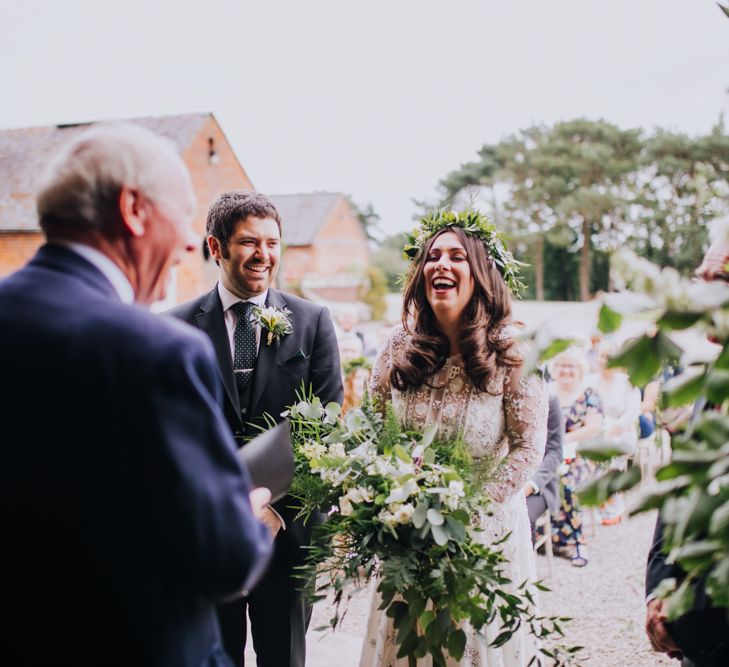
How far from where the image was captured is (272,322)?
10.3 feet

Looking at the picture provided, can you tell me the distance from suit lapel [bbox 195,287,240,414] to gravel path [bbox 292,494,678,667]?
1714mm

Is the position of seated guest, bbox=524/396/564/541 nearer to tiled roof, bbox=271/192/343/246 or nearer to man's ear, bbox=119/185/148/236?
man's ear, bbox=119/185/148/236

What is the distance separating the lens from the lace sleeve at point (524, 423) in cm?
288

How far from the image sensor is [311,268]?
133ft

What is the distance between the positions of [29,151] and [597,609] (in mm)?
28626

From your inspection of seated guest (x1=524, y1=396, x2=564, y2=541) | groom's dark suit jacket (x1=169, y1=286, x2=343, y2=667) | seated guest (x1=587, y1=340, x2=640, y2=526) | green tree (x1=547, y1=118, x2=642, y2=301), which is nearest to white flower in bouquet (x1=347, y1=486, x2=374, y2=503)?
groom's dark suit jacket (x1=169, y1=286, x2=343, y2=667)

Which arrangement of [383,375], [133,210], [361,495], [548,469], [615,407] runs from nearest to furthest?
1. [133,210]
2. [361,495]
3. [383,375]
4. [548,469]
5. [615,407]

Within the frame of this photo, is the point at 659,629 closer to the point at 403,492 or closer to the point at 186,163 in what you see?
the point at 403,492

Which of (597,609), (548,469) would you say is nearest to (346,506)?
(548,469)

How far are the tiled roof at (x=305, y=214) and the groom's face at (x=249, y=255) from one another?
3654cm

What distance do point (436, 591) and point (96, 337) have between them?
1.39 m

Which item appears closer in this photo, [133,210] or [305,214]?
[133,210]

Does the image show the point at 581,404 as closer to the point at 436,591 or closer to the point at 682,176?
the point at 436,591

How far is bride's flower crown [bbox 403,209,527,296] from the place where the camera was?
10.2ft
